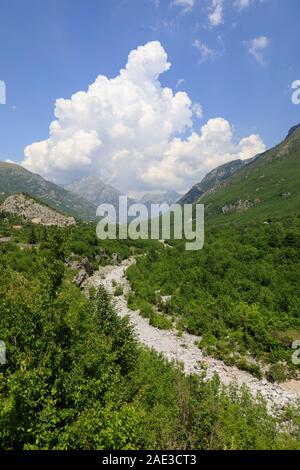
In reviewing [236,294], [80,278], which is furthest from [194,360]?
[80,278]

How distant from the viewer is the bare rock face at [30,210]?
351 ft

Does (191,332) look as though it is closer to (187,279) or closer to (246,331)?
(246,331)

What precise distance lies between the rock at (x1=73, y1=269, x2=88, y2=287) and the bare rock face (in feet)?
188

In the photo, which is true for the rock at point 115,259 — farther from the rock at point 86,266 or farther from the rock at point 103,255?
the rock at point 86,266

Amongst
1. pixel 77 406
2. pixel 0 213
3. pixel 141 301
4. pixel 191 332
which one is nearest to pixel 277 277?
pixel 191 332

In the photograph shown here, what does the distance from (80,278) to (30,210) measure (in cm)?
7253

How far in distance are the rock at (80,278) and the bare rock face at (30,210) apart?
57.4 metres

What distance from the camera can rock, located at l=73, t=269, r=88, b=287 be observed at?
4575 cm

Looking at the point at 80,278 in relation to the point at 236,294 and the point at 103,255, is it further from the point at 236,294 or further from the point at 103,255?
the point at 236,294

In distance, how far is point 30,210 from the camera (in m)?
112

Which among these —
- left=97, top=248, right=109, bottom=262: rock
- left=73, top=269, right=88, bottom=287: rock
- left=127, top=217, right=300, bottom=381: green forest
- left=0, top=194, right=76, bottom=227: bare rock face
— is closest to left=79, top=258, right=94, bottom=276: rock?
left=73, top=269, right=88, bottom=287: rock

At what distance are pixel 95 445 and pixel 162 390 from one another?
30.2 feet

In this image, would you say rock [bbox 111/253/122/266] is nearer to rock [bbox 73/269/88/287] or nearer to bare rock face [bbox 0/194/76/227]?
rock [bbox 73/269/88/287]

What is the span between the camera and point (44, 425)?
1155 centimetres
